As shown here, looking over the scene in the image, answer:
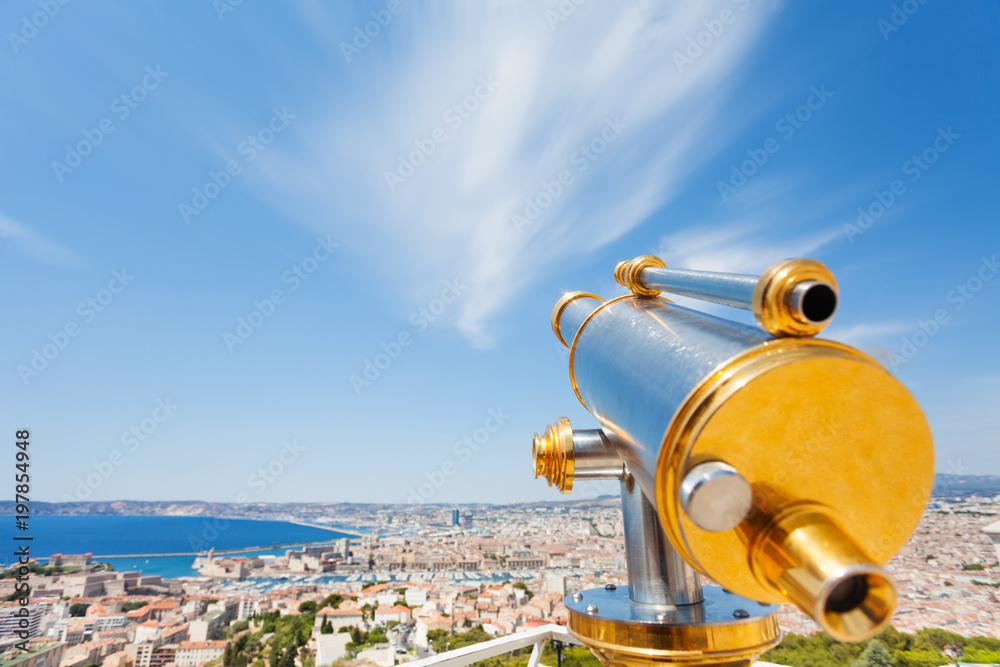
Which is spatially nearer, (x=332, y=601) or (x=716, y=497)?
(x=716, y=497)

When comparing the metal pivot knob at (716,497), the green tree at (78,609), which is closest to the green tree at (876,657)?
the metal pivot knob at (716,497)

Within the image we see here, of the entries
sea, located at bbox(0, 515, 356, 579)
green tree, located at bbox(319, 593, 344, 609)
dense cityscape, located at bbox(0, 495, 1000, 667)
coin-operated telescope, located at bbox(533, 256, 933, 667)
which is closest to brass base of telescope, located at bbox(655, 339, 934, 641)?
coin-operated telescope, located at bbox(533, 256, 933, 667)

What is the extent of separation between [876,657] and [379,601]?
300 inches

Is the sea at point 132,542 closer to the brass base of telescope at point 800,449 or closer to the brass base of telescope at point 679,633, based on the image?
the brass base of telescope at point 679,633

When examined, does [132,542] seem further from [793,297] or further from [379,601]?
[793,297]

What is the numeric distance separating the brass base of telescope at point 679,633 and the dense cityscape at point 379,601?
0.24m

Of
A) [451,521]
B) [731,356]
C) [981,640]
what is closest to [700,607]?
[731,356]

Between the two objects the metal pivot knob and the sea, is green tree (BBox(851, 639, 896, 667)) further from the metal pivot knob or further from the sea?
the sea

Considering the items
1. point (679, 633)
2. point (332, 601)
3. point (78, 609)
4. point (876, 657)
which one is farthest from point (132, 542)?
point (679, 633)

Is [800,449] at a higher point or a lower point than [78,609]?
higher

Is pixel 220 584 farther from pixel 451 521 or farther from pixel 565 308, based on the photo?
pixel 565 308

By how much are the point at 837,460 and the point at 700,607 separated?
713 mm

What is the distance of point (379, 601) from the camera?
904 centimetres

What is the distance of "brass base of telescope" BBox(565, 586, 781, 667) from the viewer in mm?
1121
